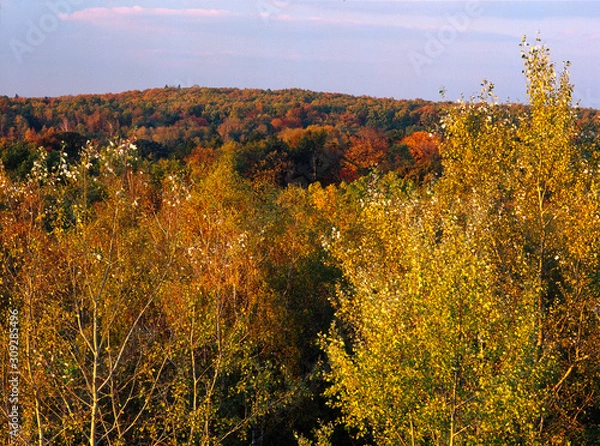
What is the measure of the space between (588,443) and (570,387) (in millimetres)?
3369

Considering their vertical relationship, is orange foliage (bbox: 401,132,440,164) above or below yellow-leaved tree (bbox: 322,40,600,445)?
above

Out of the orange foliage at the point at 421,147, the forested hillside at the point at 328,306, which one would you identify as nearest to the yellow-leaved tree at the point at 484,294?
the forested hillside at the point at 328,306

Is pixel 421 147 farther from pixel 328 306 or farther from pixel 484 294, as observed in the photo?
pixel 484 294

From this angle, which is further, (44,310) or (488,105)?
(488,105)

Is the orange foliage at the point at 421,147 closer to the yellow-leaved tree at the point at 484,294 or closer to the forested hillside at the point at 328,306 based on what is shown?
the forested hillside at the point at 328,306

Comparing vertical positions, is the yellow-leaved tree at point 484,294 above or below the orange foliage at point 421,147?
below

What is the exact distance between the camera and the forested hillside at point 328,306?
16297 millimetres

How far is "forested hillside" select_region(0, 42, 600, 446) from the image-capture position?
642 inches

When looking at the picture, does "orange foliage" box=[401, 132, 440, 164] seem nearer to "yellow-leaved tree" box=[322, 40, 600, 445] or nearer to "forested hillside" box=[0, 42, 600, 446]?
"forested hillside" box=[0, 42, 600, 446]

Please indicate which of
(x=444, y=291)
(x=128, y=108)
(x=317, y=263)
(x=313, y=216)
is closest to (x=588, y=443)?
(x=444, y=291)

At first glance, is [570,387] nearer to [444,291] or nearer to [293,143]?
[444,291]

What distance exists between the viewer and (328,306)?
38.0m

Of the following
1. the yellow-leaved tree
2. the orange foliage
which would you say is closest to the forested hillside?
the yellow-leaved tree

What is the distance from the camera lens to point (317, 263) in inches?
1543
